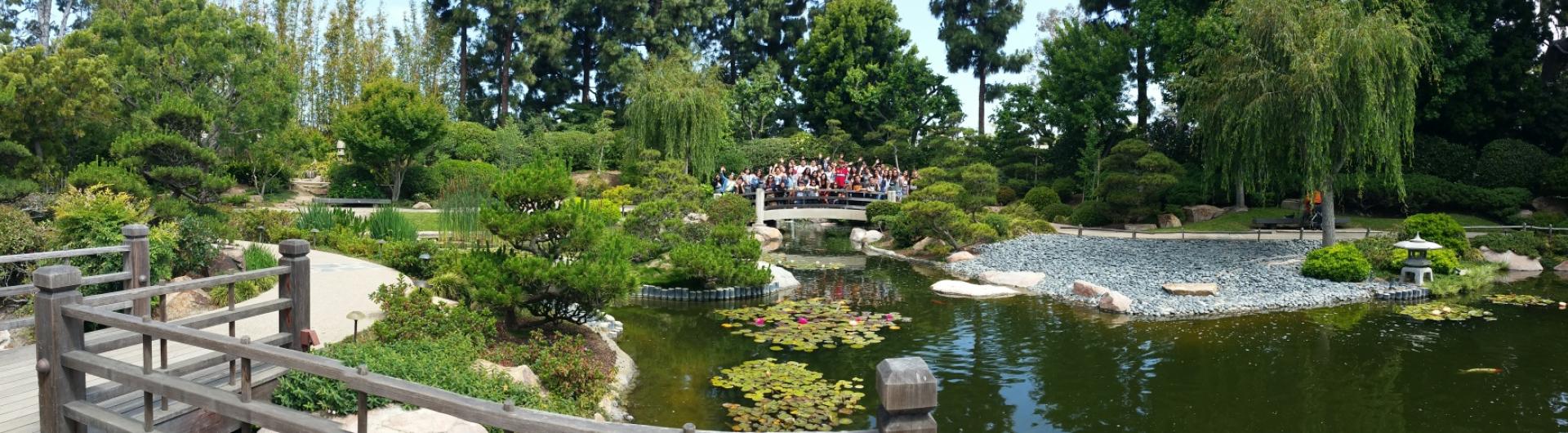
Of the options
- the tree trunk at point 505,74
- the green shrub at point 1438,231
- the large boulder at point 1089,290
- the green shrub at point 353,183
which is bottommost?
the large boulder at point 1089,290

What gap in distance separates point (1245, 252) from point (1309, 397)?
936 centimetres

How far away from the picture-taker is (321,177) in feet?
89.5

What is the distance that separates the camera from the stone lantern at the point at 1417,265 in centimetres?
1380

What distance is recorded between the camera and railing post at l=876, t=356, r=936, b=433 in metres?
2.77

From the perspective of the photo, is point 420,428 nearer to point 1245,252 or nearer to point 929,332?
point 929,332

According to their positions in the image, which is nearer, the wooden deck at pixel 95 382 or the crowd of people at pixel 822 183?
the wooden deck at pixel 95 382

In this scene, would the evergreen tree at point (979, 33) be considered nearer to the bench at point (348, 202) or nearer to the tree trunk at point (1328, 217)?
the tree trunk at point (1328, 217)

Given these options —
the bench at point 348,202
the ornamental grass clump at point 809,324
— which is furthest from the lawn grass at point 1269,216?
the bench at point 348,202

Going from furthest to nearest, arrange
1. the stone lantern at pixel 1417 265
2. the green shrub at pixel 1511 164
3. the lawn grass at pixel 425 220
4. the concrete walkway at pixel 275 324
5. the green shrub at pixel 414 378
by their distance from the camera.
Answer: the green shrub at pixel 1511 164
the lawn grass at pixel 425 220
the stone lantern at pixel 1417 265
the green shrub at pixel 414 378
the concrete walkway at pixel 275 324

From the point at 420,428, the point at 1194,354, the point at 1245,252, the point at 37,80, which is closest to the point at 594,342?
the point at 420,428

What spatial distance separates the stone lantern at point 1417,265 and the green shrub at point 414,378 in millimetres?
13157

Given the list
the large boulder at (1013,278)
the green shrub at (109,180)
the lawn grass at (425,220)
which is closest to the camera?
the green shrub at (109,180)

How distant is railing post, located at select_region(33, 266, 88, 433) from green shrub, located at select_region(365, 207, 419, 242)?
1052 cm

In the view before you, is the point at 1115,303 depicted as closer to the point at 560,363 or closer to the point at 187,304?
the point at 560,363
